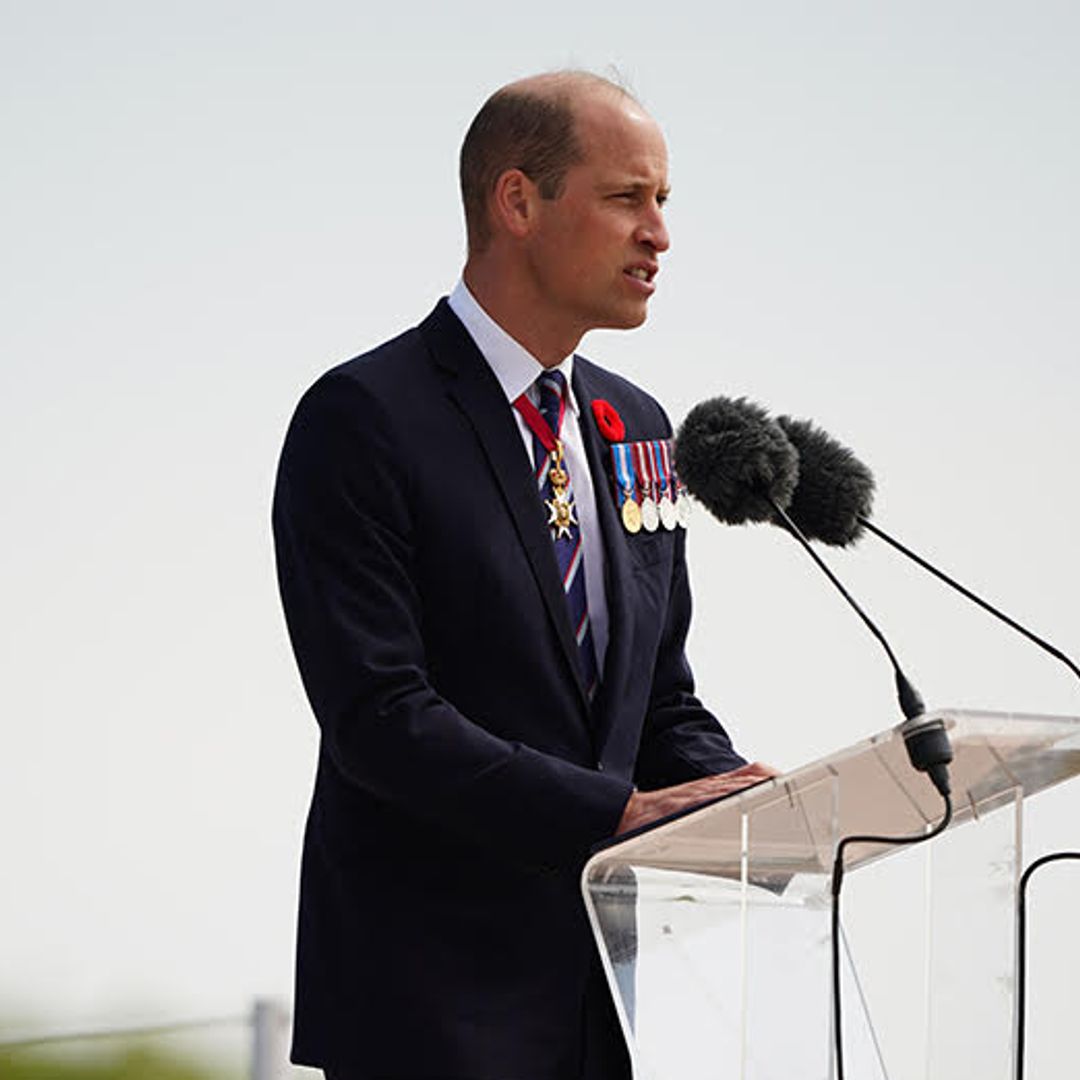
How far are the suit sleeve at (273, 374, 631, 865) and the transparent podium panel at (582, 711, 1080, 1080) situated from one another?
0.17m

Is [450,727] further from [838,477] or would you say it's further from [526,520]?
[838,477]

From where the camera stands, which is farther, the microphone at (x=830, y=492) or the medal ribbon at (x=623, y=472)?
the medal ribbon at (x=623, y=472)

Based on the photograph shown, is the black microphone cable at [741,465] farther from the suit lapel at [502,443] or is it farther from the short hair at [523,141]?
the short hair at [523,141]

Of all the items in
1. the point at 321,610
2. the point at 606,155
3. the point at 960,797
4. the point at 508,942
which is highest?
the point at 606,155

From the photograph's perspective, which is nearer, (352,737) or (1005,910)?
(1005,910)

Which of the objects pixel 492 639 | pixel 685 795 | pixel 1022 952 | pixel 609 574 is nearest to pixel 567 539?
pixel 609 574

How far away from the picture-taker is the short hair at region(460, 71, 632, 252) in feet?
7.02

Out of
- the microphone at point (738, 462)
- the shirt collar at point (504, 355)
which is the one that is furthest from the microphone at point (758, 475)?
the shirt collar at point (504, 355)

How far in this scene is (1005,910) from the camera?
1683mm

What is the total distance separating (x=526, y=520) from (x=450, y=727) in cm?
25

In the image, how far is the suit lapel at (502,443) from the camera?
2031mm

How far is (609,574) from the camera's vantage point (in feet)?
6.91

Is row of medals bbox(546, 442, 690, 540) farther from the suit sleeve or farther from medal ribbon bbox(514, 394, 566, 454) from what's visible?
the suit sleeve

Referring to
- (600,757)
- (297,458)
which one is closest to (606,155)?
(297,458)
